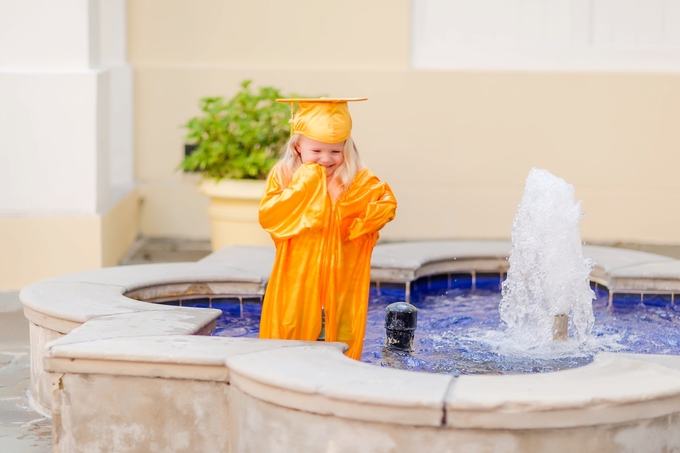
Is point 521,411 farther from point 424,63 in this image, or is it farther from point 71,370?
point 424,63

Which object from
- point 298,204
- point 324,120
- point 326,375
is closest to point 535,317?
point 298,204

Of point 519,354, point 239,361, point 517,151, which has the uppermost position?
point 517,151

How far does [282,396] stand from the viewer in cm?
275

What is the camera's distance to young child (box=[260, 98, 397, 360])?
3418 mm

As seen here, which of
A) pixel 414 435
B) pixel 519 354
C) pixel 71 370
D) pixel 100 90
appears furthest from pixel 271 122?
pixel 414 435

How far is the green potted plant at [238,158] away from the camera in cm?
632

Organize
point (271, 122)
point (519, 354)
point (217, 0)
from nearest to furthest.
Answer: point (519, 354) → point (271, 122) → point (217, 0)

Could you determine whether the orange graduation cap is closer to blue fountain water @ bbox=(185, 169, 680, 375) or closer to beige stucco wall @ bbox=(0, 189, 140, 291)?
blue fountain water @ bbox=(185, 169, 680, 375)

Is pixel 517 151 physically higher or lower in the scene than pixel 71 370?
higher

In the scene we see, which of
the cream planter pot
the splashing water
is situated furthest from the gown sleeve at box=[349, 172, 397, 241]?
the cream planter pot

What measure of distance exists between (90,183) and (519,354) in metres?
2.91

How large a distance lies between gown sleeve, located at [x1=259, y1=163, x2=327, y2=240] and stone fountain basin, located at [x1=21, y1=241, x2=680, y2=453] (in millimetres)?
438

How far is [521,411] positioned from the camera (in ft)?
8.48

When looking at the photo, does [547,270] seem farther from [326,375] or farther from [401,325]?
[326,375]
